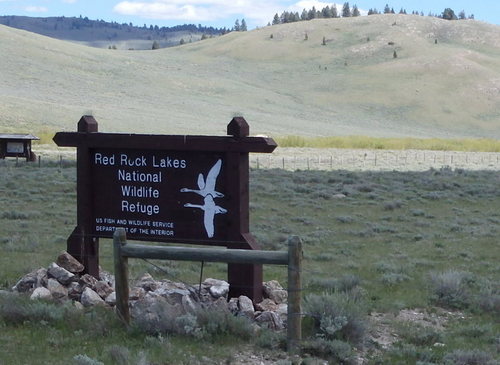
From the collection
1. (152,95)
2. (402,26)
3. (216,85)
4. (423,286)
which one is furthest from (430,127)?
(423,286)

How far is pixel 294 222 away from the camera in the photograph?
1819 cm

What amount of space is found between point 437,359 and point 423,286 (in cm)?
357

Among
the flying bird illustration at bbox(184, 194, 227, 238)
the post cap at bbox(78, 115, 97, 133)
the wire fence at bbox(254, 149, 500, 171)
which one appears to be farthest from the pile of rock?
the wire fence at bbox(254, 149, 500, 171)

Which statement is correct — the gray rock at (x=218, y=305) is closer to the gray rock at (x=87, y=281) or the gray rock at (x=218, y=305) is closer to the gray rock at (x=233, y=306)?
the gray rock at (x=233, y=306)

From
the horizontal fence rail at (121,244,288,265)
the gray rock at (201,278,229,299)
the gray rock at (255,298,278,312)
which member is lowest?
the gray rock at (255,298,278,312)

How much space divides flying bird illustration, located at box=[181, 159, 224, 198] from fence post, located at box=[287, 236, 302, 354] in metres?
1.84

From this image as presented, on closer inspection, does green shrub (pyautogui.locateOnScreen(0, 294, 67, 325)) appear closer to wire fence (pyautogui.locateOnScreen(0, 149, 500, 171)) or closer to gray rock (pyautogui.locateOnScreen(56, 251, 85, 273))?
gray rock (pyautogui.locateOnScreen(56, 251, 85, 273))

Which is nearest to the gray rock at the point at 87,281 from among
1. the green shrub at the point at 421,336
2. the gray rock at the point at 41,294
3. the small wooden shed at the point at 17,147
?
the gray rock at the point at 41,294

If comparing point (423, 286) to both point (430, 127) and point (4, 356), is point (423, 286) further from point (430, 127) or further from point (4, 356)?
point (430, 127)

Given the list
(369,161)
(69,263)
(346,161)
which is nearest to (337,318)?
(69,263)

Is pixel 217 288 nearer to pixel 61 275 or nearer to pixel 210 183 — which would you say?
pixel 210 183

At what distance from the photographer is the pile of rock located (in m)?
8.10

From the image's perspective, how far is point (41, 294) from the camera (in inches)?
340

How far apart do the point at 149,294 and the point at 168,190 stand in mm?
1225
